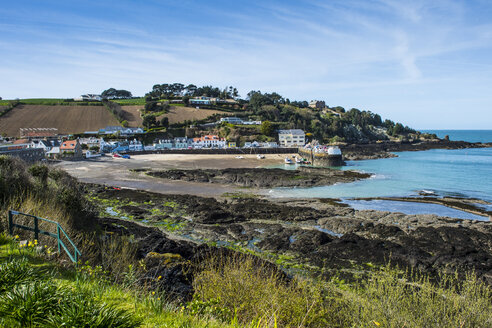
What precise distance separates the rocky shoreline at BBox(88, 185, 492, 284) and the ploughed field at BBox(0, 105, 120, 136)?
69017mm

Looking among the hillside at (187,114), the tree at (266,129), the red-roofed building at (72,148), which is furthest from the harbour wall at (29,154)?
the tree at (266,129)

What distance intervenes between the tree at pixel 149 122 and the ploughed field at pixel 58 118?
958 cm

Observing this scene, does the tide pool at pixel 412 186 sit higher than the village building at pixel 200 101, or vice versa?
the village building at pixel 200 101

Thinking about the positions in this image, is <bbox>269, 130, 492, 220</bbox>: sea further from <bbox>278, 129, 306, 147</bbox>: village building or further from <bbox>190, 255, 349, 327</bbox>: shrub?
<bbox>278, 129, 306, 147</bbox>: village building

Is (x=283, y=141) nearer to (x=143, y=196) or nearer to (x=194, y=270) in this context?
(x=143, y=196)

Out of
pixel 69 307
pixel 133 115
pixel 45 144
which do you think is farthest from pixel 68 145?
pixel 69 307

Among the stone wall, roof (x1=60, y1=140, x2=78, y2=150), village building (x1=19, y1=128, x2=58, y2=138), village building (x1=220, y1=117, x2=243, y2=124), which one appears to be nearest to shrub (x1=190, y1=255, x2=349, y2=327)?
roof (x1=60, y1=140, x2=78, y2=150)

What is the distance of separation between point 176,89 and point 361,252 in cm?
12693

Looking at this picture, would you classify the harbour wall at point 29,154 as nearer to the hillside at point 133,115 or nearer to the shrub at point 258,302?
the shrub at point 258,302

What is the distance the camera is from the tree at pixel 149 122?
8500cm

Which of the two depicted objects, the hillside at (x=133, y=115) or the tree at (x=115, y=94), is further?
the tree at (x=115, y=94)

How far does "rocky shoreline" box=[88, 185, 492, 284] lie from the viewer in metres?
12.2

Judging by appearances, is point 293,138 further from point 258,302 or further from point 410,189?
point 258,302

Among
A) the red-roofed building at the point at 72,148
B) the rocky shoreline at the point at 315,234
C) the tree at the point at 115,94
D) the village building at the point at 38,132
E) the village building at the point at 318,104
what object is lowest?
the rocky shoreline at the point at 315,234
